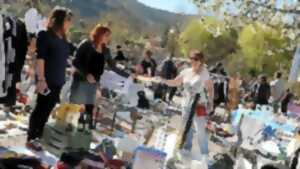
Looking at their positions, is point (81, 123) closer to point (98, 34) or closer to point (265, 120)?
point (98, 34)

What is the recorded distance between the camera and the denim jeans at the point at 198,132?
9.55m

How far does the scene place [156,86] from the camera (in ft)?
56.9

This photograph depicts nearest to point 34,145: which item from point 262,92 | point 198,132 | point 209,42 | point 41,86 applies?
point 41,86

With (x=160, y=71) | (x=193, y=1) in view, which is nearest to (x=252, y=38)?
(x=193, y=1)

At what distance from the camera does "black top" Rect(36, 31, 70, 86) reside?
7.39 meters

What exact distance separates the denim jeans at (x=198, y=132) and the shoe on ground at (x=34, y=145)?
2.44 meters

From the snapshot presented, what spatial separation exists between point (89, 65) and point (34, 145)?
1.49 meters

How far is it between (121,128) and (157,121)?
1277 mm

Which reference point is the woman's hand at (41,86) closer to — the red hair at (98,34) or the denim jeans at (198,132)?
the red hair at (98,34)

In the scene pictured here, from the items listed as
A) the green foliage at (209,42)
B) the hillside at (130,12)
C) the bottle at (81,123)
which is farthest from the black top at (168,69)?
the hillside at (130,12)

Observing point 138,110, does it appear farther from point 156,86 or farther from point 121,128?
point 156,86

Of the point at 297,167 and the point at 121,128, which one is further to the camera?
the point at 121,128

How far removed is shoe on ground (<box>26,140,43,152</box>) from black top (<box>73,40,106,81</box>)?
1339 millimetres

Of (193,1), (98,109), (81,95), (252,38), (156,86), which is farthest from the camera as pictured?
(252,38)
